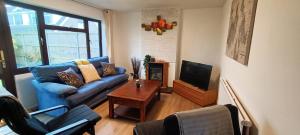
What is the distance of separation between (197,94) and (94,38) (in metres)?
3.35

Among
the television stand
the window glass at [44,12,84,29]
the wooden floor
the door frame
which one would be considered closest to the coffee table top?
the wooden floor

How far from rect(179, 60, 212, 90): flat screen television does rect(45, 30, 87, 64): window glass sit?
9.20ft

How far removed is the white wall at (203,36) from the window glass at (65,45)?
A: 2.83 m

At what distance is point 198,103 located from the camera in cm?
326

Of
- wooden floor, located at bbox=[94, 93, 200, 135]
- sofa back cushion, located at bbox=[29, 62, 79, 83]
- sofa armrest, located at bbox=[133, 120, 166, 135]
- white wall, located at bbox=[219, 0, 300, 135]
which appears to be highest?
white wall, located at bbox=[219, 0, 300, 135]

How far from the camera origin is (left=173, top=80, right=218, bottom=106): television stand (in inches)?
124

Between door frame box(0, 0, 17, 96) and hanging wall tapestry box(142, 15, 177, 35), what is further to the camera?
hanging wall tapestry box(142, 15, 177, 35)

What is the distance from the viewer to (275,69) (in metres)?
0.91

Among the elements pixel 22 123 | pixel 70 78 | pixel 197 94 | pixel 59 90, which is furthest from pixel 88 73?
pixel 197 94

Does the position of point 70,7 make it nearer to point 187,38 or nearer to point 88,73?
point 88,73

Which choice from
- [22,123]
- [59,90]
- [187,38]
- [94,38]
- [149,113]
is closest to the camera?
[22,123]

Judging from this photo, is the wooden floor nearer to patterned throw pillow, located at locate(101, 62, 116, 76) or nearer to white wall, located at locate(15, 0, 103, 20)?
patterned throw pillow, located at locate(101, 62, 116, 76)

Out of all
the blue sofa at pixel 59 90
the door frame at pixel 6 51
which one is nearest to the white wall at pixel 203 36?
the blue sofa at pixel 59 90

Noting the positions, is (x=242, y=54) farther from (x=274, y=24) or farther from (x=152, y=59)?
(x=152, y=59)
